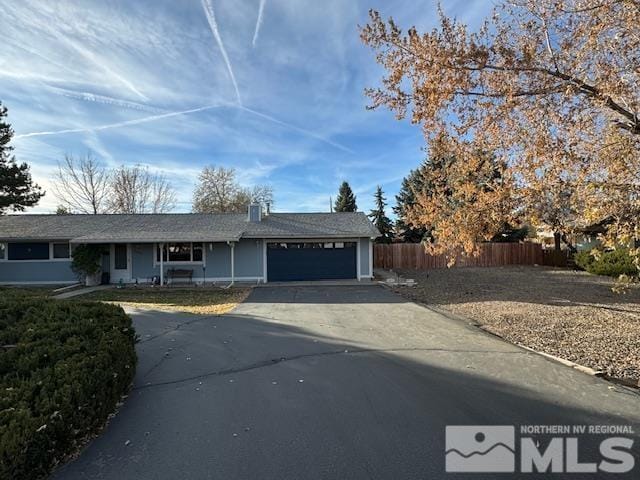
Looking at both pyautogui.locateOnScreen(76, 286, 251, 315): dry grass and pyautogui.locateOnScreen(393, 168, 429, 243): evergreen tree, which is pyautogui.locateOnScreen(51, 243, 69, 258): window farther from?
pyautogui.locateOnScreen(393, 168, 429, 243): evergreen tree

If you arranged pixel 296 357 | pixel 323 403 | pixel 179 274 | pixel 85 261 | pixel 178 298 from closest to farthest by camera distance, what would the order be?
pixel 323 403
pixel 296 357
pixel 178 298
pixel 85 261
pixel 179 274

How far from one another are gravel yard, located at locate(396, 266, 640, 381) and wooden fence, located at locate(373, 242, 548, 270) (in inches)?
349

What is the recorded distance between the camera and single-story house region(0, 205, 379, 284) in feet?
59.2

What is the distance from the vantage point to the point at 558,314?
31.4ft

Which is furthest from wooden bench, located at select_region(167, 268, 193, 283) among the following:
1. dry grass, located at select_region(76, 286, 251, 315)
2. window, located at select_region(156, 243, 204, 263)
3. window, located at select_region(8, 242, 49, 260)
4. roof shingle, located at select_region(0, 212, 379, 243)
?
window, located at select_region(8, 242, 49, 260)

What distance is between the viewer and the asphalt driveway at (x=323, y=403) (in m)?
3.01

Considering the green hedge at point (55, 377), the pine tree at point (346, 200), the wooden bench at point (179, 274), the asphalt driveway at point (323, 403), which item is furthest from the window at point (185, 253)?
the pine tree at point (346, 200)

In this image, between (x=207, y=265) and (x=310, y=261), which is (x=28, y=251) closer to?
(x=207, y=265)

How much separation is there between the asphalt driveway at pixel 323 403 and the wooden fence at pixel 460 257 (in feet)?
62.6

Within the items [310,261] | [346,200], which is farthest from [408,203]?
[310,261]

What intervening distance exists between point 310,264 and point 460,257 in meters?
13.2

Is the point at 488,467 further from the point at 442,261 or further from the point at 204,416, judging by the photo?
the point at 442,261

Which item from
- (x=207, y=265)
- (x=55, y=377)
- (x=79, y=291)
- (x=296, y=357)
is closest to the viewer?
(x=55, y=377)

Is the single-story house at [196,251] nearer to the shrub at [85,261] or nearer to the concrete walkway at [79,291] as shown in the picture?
the shrub at [85,261]
